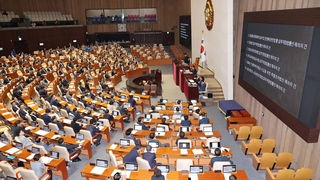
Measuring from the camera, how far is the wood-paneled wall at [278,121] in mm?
8312

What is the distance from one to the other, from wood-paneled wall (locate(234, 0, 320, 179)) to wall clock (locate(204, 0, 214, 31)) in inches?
158

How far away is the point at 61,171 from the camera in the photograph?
8820mm

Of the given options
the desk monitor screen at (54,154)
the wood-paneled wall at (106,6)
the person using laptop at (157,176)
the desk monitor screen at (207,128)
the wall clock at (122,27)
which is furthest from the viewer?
the wall clock at (122,27)

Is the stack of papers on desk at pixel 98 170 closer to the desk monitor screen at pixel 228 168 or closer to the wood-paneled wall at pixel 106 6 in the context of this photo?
the desk monitor screen at pixel 228 168

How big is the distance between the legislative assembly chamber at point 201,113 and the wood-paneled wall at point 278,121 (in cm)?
5

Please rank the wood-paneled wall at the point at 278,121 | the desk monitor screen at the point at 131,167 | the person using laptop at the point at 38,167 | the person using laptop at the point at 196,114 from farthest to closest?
the person using laptop at the point at 196,114 < the wood-paneled wall at the point at 278,121 < the person using laptop at the point at 38,167 < the desk monitor screen at the point at 131,167

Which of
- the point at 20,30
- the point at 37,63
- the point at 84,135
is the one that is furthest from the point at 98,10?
the point at 84,135

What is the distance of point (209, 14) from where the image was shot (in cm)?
1922

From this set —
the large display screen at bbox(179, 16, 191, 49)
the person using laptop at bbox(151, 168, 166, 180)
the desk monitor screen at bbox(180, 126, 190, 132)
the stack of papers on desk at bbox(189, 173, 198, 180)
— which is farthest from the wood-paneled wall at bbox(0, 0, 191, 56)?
the person using laptop at bbox(151, 168, 166, 180)

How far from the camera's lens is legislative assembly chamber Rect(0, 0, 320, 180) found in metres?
7.91

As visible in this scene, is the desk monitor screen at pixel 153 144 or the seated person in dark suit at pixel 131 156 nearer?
the seated person in dark suit at pixel 131 156

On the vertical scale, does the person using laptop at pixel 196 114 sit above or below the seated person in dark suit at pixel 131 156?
below

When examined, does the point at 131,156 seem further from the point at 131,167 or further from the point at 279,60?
the point at 279,60

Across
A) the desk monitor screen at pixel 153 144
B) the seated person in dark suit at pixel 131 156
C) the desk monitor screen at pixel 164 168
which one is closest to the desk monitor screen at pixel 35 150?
the seated person in dark suit at pixel 131 156
